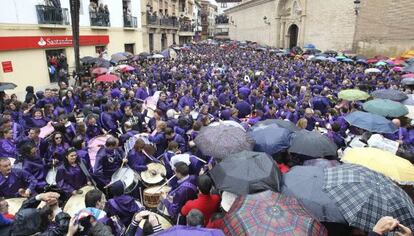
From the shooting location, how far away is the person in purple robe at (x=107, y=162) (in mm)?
5215

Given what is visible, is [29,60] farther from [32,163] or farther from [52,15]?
[32,163]

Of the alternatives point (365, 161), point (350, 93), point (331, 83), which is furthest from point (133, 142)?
point (331, 83)

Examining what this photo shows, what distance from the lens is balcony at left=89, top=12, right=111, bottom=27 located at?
2156 cm

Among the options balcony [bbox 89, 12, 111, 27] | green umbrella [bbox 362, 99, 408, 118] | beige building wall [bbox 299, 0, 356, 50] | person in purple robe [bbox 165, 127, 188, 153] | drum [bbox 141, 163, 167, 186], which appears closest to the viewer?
drum [bbox 141, 163, 167, 186]

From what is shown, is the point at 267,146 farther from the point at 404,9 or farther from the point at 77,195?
the point at 404,9

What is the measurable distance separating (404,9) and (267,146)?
21936mm

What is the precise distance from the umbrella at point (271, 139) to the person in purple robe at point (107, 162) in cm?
250

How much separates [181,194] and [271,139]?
226 centimetres

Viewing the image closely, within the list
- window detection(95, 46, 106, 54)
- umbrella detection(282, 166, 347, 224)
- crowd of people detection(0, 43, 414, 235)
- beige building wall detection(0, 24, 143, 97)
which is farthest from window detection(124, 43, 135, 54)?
umbrella detection(282, 166, 347, 224)

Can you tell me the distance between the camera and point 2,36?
1383 cm

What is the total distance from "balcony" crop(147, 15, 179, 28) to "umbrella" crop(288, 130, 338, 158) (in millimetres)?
31128

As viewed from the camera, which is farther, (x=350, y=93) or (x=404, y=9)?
(x=404, y=9)

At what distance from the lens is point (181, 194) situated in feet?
14.0

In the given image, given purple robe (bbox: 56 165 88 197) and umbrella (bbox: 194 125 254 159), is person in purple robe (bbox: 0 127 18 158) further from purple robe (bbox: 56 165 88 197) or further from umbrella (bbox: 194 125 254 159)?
umbrella (bbox: 194 125 254 159)
